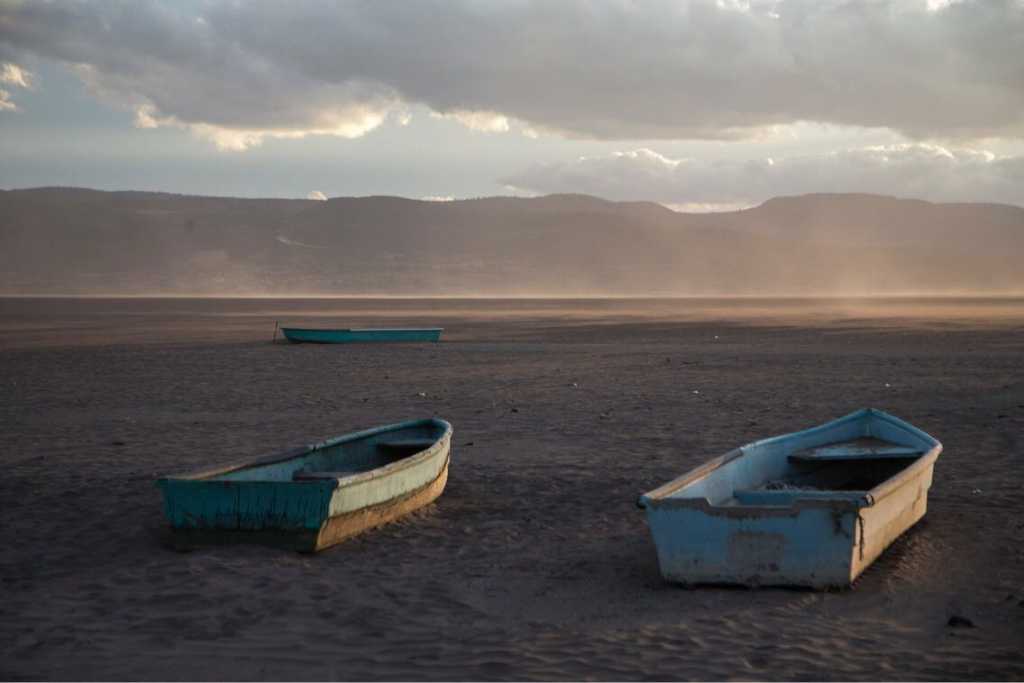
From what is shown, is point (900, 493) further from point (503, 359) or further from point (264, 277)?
point (264, 277)

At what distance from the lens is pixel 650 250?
422 ft

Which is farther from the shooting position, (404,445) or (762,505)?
(404,445)

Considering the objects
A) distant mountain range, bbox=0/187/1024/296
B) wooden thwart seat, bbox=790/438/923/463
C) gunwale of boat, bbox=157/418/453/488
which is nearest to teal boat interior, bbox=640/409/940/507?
wooden thwart seat, bbox=790/438/923/463

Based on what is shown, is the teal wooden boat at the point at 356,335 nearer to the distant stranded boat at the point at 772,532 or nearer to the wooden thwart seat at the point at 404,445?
the wooden thwart seat at the point at 404,445

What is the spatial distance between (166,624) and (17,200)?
154 metres

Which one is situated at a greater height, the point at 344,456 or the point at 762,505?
the point at 762,505

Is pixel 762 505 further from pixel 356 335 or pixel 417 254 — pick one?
pixel 417 254

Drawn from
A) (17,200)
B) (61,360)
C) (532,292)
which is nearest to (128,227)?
(17,200)

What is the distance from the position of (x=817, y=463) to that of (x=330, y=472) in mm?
4330

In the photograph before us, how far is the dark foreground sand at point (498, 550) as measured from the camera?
6242mm

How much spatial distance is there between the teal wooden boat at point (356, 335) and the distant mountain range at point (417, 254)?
6878 cm

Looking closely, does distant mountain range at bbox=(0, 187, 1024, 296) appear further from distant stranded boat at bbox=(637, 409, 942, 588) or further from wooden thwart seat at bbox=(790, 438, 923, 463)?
distant stranded boat at bbox=(637, 409, 942, 588)

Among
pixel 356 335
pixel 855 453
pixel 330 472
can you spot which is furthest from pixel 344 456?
pixel 356 335

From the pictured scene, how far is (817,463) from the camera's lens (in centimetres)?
1007
